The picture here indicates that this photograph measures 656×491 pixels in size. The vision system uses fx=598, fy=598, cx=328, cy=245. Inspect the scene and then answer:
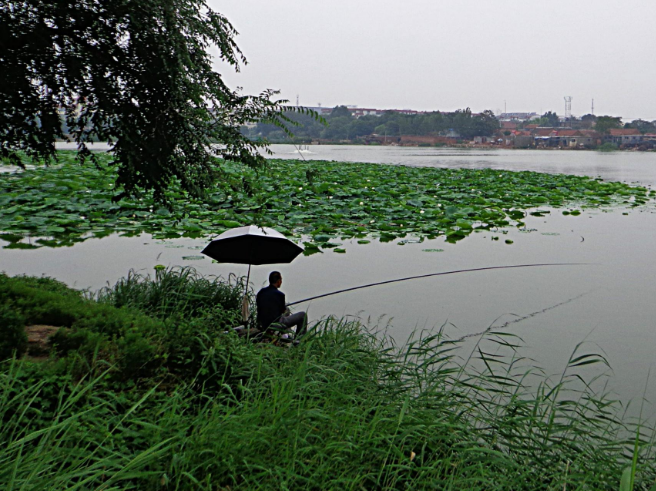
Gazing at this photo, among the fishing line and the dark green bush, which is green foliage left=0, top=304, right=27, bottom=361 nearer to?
the dark green bush

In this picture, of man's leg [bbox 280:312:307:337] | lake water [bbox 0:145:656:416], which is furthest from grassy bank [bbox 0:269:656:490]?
lake water [bbox 0:145:656:416]

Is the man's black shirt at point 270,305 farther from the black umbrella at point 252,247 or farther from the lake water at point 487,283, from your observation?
the lake water at point 487,283

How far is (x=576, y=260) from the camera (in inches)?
370

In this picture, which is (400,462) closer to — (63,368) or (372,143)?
(63,368)

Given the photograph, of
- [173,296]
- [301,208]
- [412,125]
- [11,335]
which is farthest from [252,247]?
[412,125]

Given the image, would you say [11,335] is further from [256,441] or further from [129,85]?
[129,85]

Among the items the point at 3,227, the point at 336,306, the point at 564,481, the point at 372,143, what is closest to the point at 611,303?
the point at 336,306

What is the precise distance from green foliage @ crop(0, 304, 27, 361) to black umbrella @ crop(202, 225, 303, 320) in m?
2.22

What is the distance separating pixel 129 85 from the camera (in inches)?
195

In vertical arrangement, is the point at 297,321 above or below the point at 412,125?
below

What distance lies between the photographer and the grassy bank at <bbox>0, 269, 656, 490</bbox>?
2.45 meters

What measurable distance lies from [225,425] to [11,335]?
4.57 ft

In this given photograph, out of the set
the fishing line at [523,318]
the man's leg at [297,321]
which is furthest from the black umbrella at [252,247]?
the fishing line at [523,318]

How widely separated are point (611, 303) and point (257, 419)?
5596 mm
